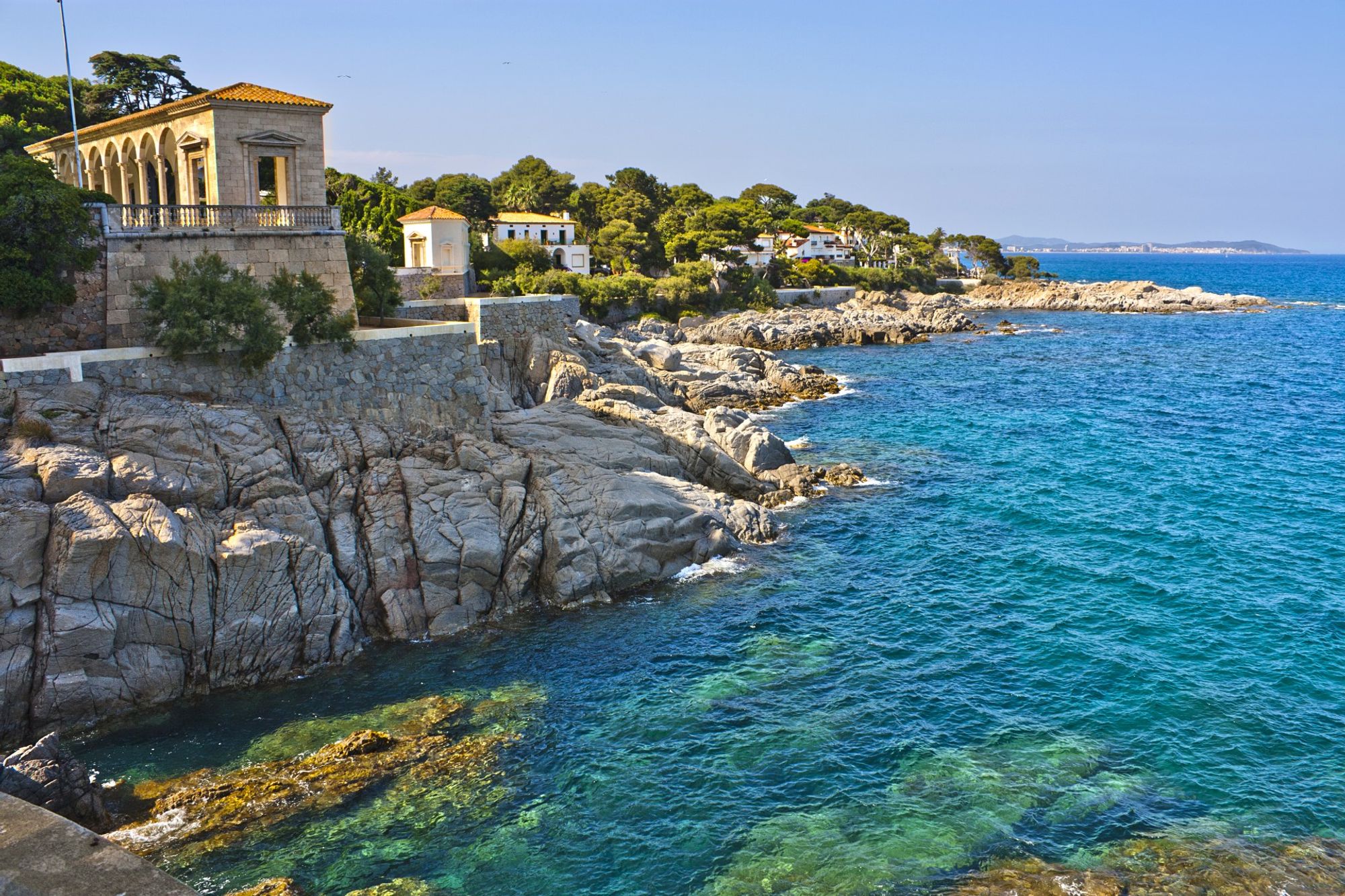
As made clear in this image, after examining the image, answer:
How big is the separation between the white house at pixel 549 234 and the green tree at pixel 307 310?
5370 cm

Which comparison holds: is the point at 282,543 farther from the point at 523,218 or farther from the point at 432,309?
the point at 523,218

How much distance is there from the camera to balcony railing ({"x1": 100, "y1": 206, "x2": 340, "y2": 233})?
3338cm

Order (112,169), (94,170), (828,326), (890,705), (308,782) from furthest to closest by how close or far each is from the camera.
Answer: (828,326) < (94,170) < (112,169) < (890,705) < (308,782)

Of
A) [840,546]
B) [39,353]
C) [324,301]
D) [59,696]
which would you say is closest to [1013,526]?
[840,546]

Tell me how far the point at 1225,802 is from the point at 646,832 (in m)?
12.4

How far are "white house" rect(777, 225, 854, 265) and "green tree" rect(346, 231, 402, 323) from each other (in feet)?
337

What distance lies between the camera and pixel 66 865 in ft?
42.1

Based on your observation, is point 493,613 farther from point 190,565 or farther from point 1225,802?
point 1225,802

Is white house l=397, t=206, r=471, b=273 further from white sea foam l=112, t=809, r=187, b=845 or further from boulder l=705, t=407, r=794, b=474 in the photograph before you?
white sea foam l=112, t=809, r=187, b=845

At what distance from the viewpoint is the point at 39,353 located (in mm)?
31484

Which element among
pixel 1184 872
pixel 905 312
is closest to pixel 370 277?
pixel 1184 872

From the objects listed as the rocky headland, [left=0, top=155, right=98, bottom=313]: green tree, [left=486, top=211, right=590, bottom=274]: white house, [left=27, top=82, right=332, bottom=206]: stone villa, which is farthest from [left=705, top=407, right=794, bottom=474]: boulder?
[left=486, top=211, right=590, bottom=274]: white house

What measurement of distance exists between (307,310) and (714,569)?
1660cm

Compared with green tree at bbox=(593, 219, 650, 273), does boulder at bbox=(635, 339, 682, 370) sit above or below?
below
